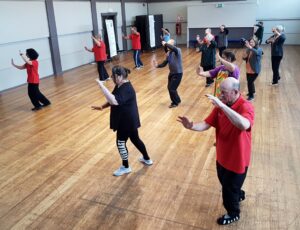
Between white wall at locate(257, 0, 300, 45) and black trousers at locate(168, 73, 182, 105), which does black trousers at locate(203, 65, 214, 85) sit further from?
white wall at locate(257, 0, 300, 45)

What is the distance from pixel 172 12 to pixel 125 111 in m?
14.6

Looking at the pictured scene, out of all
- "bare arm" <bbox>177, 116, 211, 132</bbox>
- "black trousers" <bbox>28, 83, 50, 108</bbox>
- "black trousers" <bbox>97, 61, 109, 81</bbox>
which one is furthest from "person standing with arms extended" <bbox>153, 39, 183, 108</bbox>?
"bare arm" <bbox>177, 116, 211, 132</bbox>

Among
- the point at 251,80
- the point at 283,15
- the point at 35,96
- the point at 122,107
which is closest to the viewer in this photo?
the point at 122,107

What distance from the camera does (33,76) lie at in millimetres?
6082

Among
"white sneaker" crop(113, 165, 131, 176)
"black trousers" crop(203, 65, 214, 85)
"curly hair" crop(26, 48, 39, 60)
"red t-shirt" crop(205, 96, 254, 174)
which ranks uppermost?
"curly hair" crop(26, 48, 39, 60)

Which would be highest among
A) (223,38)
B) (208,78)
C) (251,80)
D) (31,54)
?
(31,54)

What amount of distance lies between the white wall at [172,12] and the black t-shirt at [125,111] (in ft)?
46.9

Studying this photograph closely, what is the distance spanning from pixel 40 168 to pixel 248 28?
1367 cm

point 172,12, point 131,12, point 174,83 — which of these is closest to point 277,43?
point 174,83

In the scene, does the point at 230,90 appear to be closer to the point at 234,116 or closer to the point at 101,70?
the point at 234,116

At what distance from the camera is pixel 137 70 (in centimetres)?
1012

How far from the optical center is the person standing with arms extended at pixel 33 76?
19.4 feet

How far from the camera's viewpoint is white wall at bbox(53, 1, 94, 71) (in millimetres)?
10000

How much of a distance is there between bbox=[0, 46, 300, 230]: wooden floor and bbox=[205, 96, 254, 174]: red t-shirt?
71 cm
